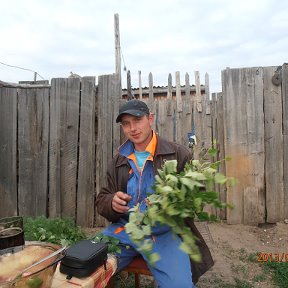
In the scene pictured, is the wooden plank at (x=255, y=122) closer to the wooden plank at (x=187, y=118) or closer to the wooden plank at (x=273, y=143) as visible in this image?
the wooden plank at (x=273, y=143)

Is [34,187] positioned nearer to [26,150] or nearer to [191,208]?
[26,150]

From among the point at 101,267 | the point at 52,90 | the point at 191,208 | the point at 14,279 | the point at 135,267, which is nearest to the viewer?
the point at 14,279

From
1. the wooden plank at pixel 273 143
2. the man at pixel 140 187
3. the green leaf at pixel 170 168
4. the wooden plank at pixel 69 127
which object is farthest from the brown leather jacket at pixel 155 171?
the wooden plank at pixel 273 143

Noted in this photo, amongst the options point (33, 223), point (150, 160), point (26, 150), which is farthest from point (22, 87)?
point (150, 160)

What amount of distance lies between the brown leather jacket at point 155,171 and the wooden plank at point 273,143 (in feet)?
6.87

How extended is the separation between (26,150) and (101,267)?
9.17 feet

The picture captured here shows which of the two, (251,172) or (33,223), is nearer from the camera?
(33,223)

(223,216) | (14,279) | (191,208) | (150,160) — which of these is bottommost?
(223,216)

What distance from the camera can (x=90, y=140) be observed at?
4141mm

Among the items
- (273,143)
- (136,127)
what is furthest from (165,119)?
(136,127)

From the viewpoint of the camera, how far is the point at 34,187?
4.20 meters

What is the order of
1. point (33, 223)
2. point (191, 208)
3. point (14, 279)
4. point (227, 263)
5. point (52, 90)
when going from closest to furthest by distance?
point (14, 279), point (191, 208), point (33, 223), point (227, 263), point (52, 90)

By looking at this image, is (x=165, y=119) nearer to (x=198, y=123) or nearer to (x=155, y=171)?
(x=198, y=123)

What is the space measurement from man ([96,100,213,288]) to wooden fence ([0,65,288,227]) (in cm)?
159
